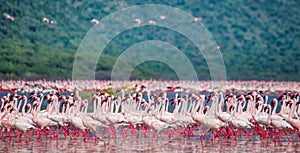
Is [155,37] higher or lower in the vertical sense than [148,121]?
higher

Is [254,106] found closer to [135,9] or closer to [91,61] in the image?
[91,61]

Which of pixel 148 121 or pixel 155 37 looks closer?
pixel 148 121

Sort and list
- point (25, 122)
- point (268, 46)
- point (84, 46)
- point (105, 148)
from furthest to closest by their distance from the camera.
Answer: point (268, 46)
point (84, 46)
point (25, 122)
point (105, 148)

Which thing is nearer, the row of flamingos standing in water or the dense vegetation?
the row of flamingos standing in water

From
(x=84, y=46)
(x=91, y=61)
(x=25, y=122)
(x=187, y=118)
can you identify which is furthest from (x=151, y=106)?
(x=84, y=46)

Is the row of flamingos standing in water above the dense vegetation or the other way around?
the other way around

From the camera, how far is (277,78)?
6744cm

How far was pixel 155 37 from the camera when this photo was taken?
247ft

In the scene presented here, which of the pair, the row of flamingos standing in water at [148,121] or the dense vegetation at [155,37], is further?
the dense vegetation at [155,37]

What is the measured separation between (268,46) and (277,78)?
9.45 m

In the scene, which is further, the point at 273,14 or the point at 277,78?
the point at 273,14

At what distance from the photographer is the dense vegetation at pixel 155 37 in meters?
59.2

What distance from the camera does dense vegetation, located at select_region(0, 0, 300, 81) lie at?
59250mm

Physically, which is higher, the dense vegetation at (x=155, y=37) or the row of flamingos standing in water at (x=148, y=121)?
the dense vegetation at (x=155, y=37)
